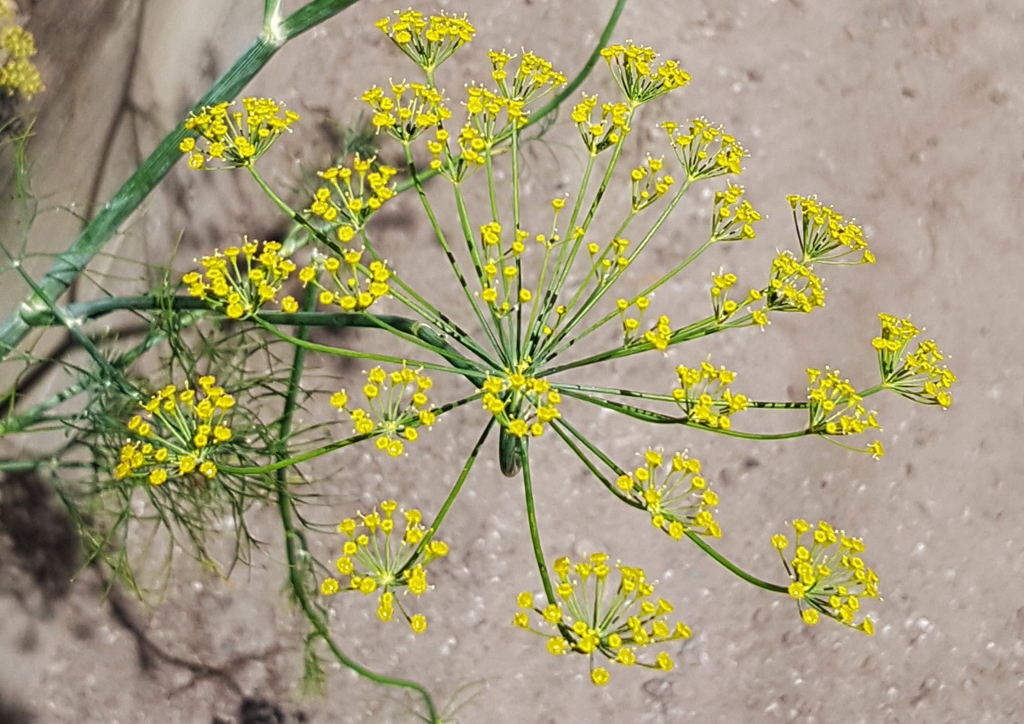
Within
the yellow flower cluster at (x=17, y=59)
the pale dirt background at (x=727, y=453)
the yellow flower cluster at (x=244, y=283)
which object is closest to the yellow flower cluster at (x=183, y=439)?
the yellow flower cluster at (x=244, y=283)

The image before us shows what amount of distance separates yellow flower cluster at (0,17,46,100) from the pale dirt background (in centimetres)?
14

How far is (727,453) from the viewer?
138cm

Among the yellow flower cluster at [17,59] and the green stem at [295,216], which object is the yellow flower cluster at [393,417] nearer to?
the green stem at [295,216]

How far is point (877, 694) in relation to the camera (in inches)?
56.2

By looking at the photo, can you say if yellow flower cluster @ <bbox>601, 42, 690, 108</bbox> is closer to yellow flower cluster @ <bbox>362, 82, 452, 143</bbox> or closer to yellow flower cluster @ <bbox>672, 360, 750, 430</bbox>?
yellow flower cluster @ <bbox>362, 82, 452, 143</bbox>

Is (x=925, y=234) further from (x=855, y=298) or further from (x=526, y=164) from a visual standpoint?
(x=526, y=164)

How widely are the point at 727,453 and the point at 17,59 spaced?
132cm

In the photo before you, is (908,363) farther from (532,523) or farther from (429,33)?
(429,33)

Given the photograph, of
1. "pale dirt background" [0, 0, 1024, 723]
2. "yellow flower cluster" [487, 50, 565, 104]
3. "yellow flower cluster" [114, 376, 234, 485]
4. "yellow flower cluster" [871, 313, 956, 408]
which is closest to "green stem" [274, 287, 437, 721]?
"pale dirt background" [0, 0, 1024, 723]

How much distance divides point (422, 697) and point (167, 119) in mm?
1092

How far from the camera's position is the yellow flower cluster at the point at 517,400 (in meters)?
0.59

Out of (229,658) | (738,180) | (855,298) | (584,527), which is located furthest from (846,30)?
(229,658)

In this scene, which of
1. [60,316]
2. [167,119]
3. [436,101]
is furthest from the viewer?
[167,119]

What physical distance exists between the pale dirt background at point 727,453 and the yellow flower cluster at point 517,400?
0.72 m
